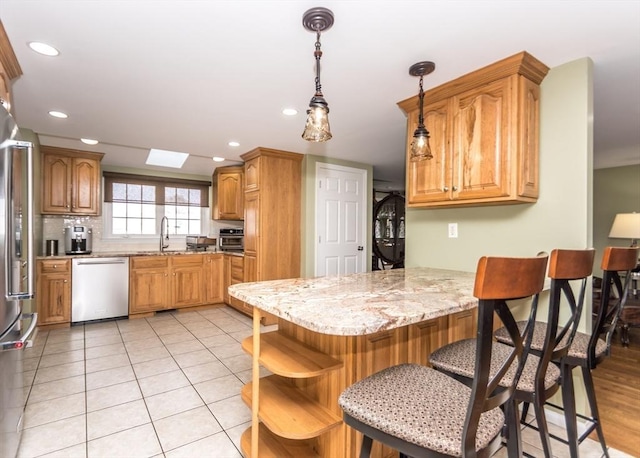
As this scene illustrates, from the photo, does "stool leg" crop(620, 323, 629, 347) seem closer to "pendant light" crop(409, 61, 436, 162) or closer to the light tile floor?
the light tile floor

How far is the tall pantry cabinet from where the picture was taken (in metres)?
4.07

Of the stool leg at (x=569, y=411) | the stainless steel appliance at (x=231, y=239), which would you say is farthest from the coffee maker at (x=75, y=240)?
the stool leg at (x=569, y=411)

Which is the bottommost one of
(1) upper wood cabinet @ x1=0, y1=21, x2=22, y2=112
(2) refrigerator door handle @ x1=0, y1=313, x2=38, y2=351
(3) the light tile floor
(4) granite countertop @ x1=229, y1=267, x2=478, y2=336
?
(3) the light tile floor

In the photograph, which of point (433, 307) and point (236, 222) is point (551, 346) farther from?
point (236, 222)

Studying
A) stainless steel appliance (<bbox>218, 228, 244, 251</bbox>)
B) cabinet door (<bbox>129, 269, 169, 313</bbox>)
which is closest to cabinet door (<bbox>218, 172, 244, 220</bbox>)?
stainless steel appliance (<bbox>218, 228, 244, 251</bbox>)

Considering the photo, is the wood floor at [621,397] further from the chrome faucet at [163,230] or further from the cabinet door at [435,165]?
the chrome faucet at [163,230]

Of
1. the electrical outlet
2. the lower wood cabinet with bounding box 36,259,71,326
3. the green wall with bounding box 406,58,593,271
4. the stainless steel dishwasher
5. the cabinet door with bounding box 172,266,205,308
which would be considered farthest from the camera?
the cabinet door with bounding box 172,266,205,308

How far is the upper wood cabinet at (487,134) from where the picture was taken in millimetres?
1944

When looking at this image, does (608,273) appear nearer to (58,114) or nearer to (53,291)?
(58,114)

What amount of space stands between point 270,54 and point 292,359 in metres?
1.64

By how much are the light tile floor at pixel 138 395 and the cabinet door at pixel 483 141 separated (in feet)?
4.84

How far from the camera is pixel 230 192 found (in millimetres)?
5145

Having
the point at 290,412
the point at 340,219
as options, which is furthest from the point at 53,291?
the point at 290,412

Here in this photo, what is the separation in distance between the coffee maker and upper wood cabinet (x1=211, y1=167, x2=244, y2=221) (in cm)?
179
